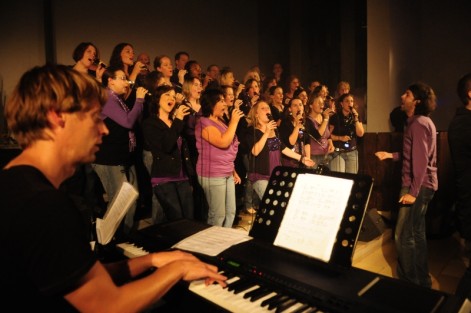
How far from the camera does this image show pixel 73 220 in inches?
40.1

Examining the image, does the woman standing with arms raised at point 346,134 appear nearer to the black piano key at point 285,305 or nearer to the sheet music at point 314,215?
the sheet music at point 314,215

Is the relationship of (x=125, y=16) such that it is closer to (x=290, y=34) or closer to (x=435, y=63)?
(x=290, y=34)

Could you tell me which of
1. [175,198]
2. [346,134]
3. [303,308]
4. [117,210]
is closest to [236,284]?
[303,308]

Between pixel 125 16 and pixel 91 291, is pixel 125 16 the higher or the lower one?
the higher one

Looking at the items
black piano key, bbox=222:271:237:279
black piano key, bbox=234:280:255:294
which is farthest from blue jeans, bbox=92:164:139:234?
black piano key, bbox=234:280:255:294

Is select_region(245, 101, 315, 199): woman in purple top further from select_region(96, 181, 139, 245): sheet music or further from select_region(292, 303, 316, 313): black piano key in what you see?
select_region(292, 303, 316, 313): black piano key

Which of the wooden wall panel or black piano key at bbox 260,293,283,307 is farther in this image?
the wooden wall panel

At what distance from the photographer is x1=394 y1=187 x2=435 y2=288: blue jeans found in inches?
119

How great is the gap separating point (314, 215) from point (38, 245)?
949 millimetres

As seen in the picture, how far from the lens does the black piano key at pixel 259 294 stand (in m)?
1.32

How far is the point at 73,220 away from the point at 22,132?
314 millimetres

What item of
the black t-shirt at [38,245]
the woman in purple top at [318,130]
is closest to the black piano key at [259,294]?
the black t-shirt at [38,245]

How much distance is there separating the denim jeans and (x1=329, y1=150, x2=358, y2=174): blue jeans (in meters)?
2.33

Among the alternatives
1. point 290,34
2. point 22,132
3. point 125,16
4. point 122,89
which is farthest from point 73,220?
point 125,16
